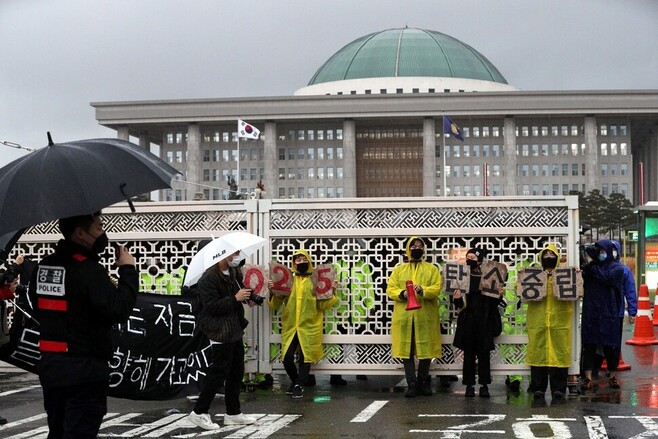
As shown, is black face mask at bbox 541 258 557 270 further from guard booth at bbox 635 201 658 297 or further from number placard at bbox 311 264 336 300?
guard booth at bbox 635 201 658 297

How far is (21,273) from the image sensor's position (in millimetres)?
11430

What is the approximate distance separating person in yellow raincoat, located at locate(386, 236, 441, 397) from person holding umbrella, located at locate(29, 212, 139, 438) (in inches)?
238

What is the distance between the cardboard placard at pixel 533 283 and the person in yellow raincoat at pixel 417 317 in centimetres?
96

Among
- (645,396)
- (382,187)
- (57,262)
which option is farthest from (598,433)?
(382,187)

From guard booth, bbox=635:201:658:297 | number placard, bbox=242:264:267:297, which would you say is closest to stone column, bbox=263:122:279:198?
guard booth, bbox=635:201:658:297

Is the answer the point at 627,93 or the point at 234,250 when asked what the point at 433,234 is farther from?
the point at 627,93

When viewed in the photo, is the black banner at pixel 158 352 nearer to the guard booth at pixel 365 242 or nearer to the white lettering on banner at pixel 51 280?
the guard booth at pixel 365 242

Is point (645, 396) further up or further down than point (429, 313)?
further down

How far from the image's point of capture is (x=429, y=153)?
A: 388 ft

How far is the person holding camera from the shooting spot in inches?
354

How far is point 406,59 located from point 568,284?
125m

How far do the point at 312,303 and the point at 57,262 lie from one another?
6.25 m

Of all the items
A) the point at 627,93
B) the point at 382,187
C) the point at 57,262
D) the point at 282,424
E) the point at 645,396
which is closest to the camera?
the point at 57,262

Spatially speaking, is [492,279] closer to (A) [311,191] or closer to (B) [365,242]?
(B) [365,242]
